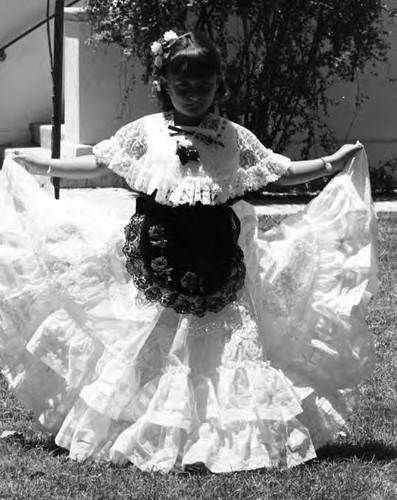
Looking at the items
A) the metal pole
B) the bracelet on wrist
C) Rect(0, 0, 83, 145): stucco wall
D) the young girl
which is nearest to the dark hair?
the young girl

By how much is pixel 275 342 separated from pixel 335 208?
2.04 ft

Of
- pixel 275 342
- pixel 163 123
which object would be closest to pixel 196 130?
pixel 163 123

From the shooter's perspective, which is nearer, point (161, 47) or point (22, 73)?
point (161, 47)

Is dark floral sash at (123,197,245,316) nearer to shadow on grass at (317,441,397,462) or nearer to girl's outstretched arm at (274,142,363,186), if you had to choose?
girl's outstretched arm at (274,142,363,186)

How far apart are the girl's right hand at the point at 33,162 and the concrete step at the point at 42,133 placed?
7079mm

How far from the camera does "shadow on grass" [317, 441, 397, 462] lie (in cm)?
425

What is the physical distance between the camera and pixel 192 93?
13.3 feet

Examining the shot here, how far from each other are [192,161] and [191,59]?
0.38 meters

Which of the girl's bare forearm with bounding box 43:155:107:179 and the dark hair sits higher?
the dark hair

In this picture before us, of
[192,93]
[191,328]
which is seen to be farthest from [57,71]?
[191,328]

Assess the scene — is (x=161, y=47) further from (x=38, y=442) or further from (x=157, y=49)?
(x=38, y=442)

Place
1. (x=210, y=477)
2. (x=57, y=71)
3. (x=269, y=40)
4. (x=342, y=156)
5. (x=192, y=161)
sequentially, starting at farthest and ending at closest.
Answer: (x=269, y=40)
(x=57, y=71)
(x=342, y=156)
(x=192, y=161)
(x=210, y=477)

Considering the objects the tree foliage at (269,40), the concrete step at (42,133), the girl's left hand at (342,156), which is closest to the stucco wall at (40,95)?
the concrete step at (42,133)

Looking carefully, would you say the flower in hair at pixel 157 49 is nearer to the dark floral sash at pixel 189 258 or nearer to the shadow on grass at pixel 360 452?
the dark floral sash at pixel 189 258
